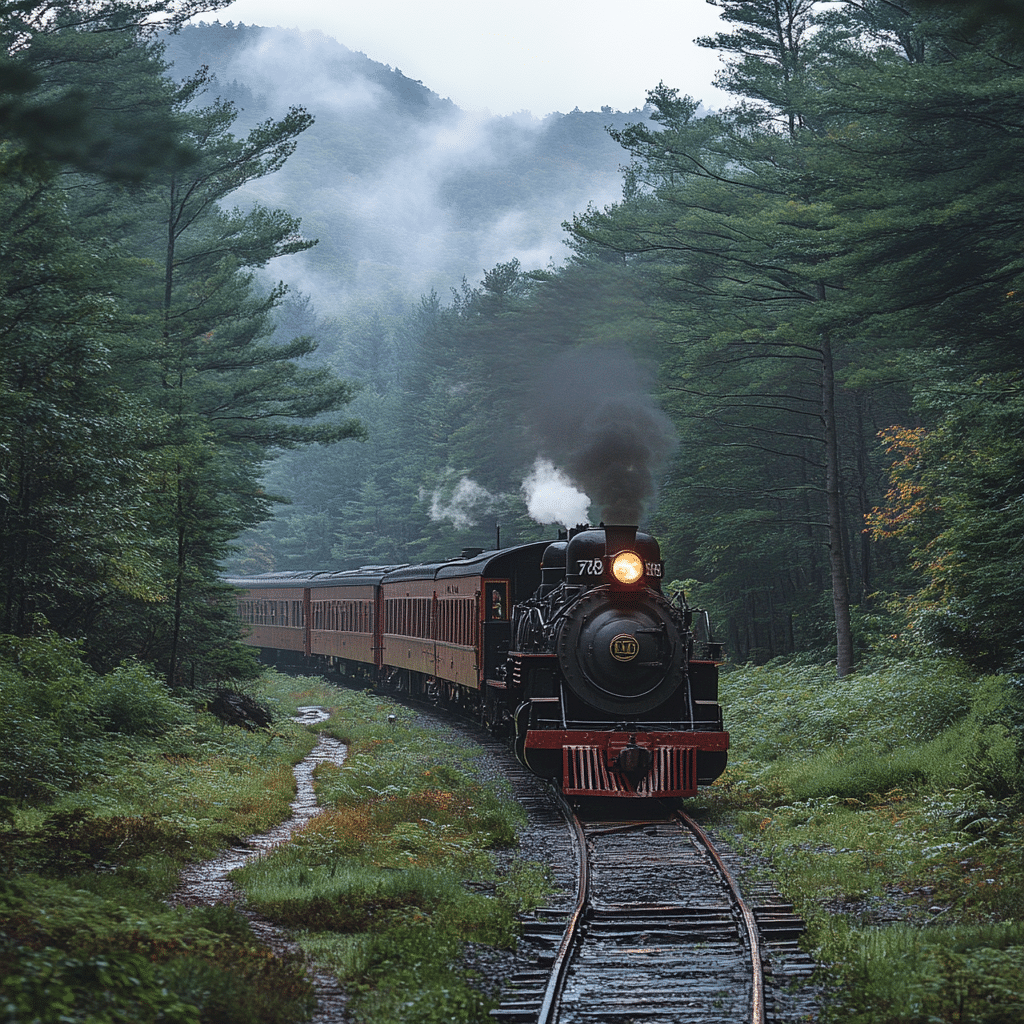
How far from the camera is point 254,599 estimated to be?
4303cm

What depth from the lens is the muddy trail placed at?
6286mm

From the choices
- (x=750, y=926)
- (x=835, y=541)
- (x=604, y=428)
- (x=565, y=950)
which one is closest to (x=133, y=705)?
(x=604, y=428)

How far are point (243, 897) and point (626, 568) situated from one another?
5.99 m

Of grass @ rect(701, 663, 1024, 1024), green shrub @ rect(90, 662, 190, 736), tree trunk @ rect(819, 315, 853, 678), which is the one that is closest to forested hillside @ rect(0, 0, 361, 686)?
green shrub @ rect(90, 662, 190, 736)

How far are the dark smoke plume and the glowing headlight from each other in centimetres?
268

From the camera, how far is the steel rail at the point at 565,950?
613 centimetres

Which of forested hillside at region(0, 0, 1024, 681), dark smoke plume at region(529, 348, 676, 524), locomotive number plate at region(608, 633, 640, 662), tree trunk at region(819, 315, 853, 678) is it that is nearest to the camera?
locomotive number plate at region(608, 633, 640, 662)

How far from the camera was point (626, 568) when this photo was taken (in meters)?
12.7

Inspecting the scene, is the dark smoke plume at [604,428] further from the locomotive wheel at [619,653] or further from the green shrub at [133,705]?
the green shrub at [133,705]

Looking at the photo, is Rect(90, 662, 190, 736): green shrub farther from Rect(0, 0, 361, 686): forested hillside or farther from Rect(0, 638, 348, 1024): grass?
Rect(0, 0, 361, 686): forested hillside

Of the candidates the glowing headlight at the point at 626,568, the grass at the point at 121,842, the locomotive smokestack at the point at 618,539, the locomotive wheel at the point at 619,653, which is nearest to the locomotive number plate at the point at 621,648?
the locomotive wheel at the point at 619,653

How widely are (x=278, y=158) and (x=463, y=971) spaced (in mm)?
22283

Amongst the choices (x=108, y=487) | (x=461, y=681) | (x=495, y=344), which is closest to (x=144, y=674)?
(x=108, y=487)

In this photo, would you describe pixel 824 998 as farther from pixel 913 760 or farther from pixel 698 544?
pixel 698 544
